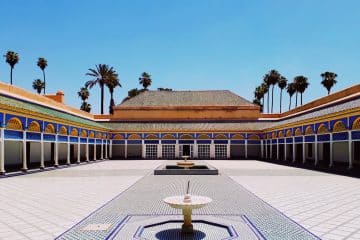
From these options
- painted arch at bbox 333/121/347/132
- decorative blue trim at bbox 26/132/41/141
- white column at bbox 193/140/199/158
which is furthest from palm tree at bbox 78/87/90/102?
painted arch at bbox 333/121/347/132

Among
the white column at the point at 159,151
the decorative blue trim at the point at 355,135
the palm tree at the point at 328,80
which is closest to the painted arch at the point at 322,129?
the decorative blue trim at the point at 355,135

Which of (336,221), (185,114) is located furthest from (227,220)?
(185,114)

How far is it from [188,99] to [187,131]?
907cm

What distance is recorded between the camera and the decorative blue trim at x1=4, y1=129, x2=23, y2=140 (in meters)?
21.1

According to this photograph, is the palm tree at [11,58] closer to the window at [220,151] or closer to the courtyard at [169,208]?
the window at [220,151]

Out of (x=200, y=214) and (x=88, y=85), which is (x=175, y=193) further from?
(x=88, y=85)

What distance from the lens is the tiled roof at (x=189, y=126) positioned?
45.6 metres

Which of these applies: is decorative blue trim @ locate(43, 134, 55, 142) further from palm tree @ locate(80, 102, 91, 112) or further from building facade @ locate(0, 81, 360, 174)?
palm tree @ locate(80, 102, 91, 112)

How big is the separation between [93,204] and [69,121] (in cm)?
2042

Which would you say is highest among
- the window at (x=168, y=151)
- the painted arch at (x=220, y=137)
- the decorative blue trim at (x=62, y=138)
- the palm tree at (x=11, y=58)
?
→ the palm tree at (x=11, y=58)

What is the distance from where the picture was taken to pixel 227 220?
30.2ft

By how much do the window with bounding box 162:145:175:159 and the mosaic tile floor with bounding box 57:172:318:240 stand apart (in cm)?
3058

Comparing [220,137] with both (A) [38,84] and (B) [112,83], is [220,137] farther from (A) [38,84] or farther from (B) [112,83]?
(A) [38,84]

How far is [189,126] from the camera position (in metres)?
47.1
